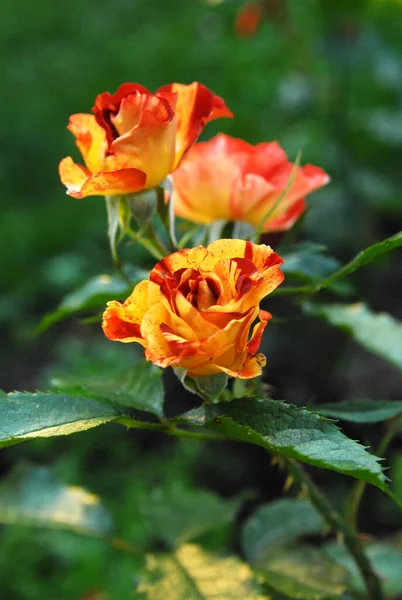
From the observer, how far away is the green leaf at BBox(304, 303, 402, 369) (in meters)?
0.80

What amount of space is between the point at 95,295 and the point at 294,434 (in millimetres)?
280

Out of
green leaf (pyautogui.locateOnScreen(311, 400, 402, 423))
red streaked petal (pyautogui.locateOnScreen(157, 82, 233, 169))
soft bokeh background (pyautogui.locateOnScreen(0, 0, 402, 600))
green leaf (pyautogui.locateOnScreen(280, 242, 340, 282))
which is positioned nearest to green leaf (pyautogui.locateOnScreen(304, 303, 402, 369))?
green leaf (pyautogui.locateOnScreen(280, 242, 340, 282))

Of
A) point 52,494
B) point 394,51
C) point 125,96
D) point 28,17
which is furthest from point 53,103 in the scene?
point 125,96

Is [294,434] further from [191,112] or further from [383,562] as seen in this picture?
[383,562]

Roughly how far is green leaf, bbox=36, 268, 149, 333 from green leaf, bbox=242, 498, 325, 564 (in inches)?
12.9

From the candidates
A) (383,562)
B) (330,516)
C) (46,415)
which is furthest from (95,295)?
(383,562)

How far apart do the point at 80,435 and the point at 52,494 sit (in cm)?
75

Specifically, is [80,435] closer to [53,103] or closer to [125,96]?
[125,96]

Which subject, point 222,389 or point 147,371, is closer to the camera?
point 222,389

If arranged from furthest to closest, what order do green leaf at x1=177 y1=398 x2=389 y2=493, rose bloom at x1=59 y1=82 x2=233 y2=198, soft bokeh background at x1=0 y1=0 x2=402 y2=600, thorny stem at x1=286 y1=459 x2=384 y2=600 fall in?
1. soft bokeh background at x1=0 y1=0 x2=402 y2=600
2. thorny stem at x1=286 y1=459 x2=384 y2=600
3. rose bloom at x1=59 y1=82 x2=233 y2=198
4. green leaf at x1=177 y1=398 x2=389 y2=493

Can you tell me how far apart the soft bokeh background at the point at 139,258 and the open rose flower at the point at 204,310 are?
0.74m

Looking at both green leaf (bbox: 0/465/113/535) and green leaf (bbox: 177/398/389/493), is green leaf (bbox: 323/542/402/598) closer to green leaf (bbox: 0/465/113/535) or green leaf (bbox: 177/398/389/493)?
green leaf (bbox: 0/465/113/535)

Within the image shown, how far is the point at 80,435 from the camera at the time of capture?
1.60 metres

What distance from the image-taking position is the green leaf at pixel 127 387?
22.3 inches
